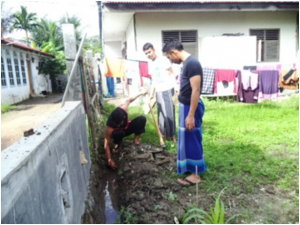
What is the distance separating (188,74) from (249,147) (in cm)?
213

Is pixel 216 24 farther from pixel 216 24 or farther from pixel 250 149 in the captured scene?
pixel 250 149

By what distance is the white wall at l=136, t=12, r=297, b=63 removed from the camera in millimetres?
8211

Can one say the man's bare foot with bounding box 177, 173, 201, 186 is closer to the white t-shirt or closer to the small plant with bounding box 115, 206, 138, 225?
the small plant with bounding box 115, 206, 138, 225

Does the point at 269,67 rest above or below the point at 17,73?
below

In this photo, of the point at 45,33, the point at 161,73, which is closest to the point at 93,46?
the point at 45,33

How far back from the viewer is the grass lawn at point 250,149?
9.63 feet

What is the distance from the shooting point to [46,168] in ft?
4.86

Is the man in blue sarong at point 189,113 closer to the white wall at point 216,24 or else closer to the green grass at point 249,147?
the green grass at point 249,147

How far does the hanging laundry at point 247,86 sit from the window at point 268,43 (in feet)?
4.72

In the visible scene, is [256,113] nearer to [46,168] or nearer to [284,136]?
[284,136]

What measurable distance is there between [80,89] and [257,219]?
107 inches

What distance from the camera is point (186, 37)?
847 centimetres

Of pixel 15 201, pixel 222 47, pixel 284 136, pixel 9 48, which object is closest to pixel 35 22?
pixel 9 48

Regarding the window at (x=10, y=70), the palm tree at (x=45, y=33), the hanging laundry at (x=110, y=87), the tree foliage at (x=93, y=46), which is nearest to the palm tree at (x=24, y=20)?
the palm tree at (x=45, y=33)
